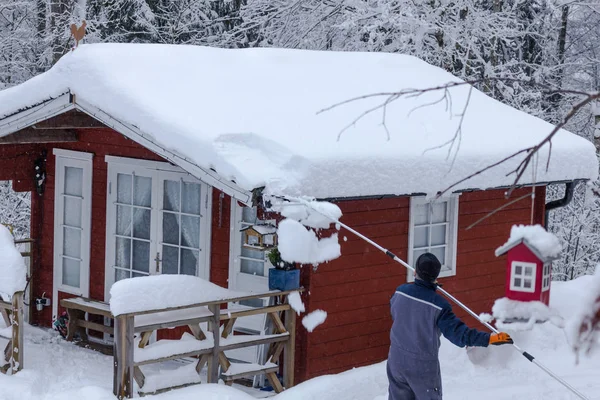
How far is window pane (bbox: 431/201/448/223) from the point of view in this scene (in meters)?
8.80

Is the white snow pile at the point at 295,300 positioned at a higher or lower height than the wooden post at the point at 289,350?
higher

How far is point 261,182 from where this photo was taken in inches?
261

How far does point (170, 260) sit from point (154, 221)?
1.50 ft

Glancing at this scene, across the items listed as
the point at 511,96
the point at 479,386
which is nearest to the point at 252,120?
the point at 479,386

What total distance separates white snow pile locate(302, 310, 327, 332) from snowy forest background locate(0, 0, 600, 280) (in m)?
8.60

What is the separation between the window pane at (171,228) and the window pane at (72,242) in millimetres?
1371

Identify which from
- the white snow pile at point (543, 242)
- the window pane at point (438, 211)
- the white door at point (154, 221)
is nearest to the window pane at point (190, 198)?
the white door at point (154, 221)

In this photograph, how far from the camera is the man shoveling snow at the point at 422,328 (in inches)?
220

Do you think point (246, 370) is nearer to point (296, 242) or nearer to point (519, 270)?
point (296, 242)

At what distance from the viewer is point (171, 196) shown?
8703 mm

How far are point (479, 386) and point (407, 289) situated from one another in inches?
103

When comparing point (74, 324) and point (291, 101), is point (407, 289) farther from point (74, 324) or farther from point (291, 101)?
point (74, 324)

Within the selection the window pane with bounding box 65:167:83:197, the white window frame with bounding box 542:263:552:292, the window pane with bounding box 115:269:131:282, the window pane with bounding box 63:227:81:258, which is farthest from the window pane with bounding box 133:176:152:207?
the white window frame with bounding box 542:263:552:292

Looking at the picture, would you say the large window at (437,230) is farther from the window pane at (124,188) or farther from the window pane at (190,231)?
the window pane at (124,188)
